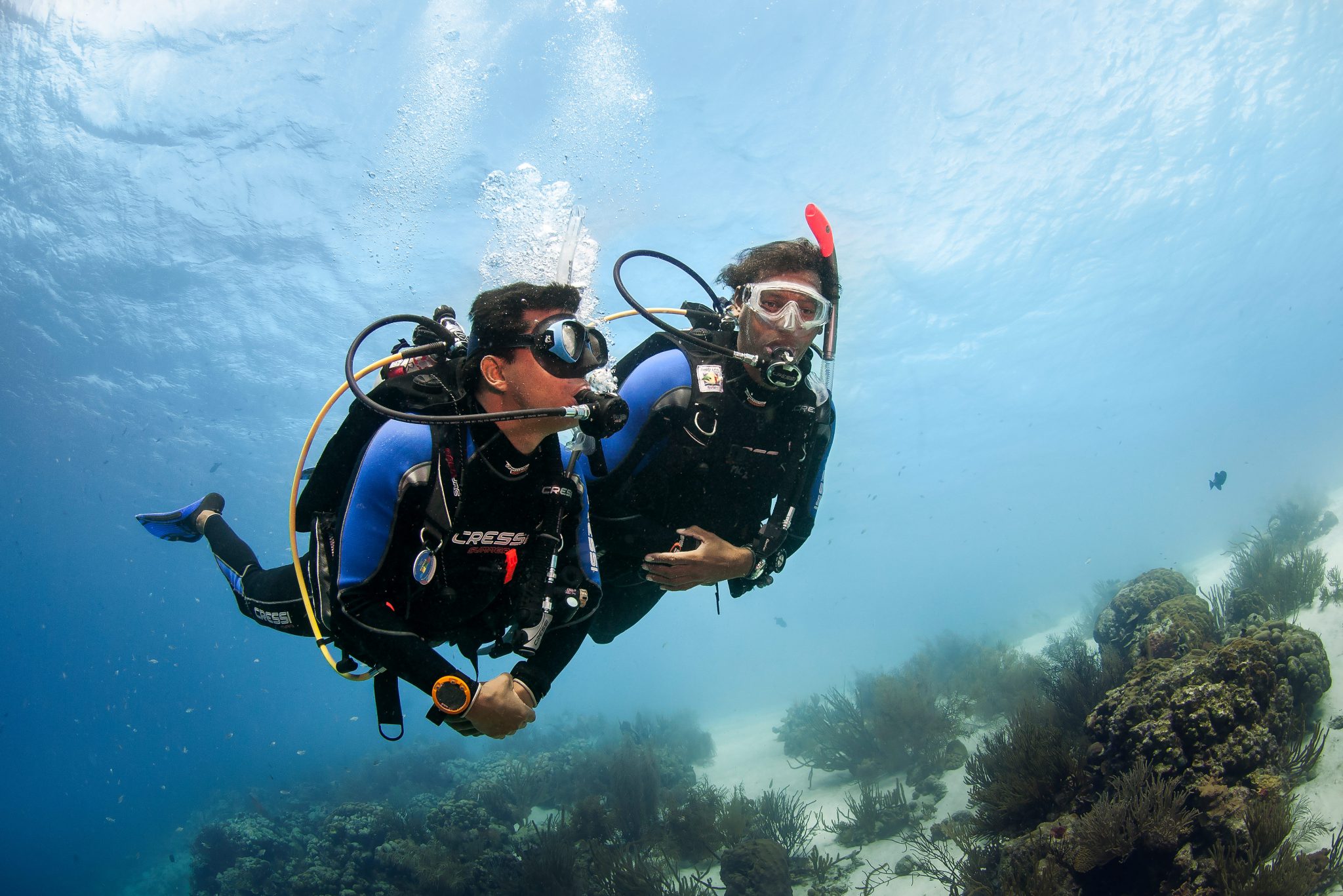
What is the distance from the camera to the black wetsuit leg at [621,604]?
414 cm

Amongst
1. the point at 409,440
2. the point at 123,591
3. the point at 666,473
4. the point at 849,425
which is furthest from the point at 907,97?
the point at 123,591

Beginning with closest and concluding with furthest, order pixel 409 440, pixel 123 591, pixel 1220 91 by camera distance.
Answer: pixel 409 440 → pixel 1220 91 → pixel 123 591

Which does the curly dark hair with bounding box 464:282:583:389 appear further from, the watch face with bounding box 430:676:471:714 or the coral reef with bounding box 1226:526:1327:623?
the coral reef with bounding box 1226:526:1327:623

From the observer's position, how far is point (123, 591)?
6181cm

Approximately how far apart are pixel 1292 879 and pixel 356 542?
584 centimetres

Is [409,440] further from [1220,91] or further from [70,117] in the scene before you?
[1220,91]

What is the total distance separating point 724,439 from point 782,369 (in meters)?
0.59

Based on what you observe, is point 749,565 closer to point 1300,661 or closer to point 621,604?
point 621,604

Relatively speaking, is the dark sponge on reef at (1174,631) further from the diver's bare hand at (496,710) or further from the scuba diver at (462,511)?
the diver's bare hand at (496,710)

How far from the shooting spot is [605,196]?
14.3m

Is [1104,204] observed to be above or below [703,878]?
above

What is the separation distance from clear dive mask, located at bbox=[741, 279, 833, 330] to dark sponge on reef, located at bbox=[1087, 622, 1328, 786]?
4.27 metres

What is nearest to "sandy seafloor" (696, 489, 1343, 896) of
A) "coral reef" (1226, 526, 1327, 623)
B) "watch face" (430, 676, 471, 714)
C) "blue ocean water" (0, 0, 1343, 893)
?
"coral reef" (1226, 526, 1327, 623)

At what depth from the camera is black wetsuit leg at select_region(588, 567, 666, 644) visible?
4142mm
